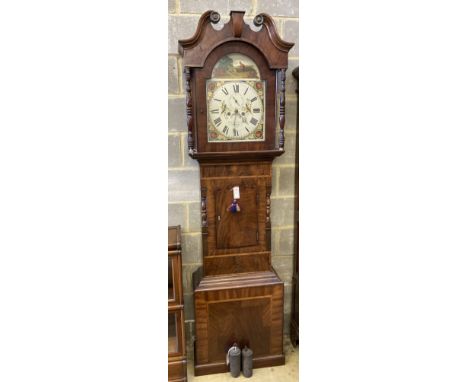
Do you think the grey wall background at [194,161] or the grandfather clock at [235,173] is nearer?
the grandfather clock at [235,173]

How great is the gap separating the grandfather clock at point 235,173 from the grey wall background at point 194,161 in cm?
15

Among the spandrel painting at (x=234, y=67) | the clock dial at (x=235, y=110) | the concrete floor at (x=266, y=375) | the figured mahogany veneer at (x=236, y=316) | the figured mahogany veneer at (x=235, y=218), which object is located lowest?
the concrete floor at (x=266, y=375)

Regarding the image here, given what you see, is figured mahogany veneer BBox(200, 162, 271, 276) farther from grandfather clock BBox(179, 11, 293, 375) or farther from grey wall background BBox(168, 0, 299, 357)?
grey wall background BBox(168, 0, 299, 357)

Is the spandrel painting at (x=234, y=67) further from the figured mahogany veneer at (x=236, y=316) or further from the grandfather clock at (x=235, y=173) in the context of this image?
the figured mahogany veneer at (x=236, y=316)

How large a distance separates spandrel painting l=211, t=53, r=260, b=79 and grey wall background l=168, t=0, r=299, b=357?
266mm

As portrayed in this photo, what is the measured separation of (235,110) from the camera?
1468 millimetres

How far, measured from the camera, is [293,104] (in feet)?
5.69

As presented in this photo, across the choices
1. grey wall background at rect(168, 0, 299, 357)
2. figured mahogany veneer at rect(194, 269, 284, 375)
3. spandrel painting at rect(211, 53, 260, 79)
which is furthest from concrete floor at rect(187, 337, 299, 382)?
spandrel painting at rect(211, 53, 260, 79)

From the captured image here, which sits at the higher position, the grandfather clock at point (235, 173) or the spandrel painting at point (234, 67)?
the spandrel painting at point (234, 67)

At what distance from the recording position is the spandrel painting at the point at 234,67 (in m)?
1.43

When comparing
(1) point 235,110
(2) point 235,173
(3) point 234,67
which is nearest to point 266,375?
(2) point 235,173

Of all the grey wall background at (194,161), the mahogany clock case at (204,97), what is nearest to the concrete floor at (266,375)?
the grey wall background at (194,161)

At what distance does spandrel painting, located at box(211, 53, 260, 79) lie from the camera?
143cm
